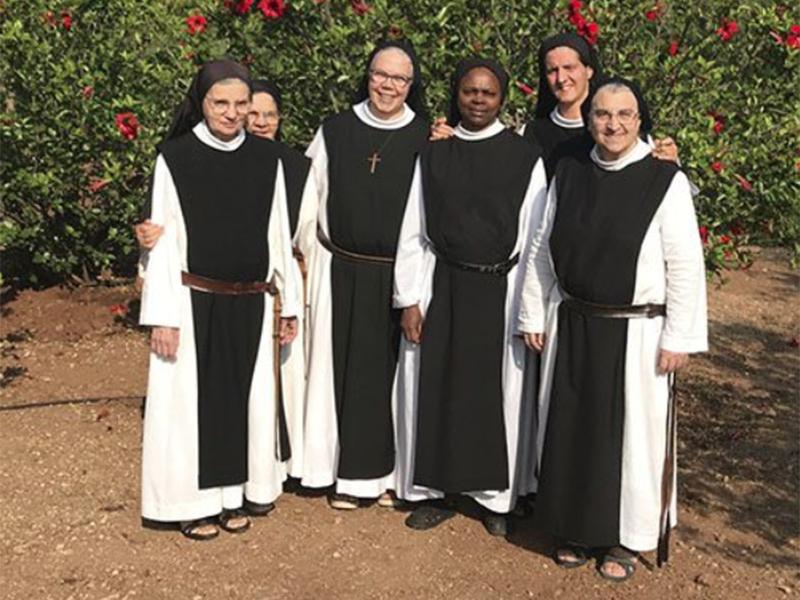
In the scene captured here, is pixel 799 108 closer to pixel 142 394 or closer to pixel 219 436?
pixel 219 436

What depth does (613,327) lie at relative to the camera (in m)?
4.38

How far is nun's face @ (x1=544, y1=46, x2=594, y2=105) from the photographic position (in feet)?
15.6

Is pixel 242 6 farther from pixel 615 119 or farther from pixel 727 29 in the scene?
pixel 615 119

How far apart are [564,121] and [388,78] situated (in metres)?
0.81

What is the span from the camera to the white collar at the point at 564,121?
486cm

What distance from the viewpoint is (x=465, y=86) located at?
4617mm

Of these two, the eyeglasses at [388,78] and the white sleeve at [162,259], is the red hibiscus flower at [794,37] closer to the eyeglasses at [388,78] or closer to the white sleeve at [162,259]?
the eyeglasses at [388,78]

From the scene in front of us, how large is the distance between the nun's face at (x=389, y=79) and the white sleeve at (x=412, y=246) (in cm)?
30

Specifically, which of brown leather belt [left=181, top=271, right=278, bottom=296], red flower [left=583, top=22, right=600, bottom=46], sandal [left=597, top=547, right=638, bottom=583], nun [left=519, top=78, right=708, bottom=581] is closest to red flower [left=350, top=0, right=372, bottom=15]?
red flower [left=583, top=22, right=600, bottom=46]

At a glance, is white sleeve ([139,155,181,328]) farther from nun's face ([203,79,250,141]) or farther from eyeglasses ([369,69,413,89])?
eyeglasses ([369,69,413,89])

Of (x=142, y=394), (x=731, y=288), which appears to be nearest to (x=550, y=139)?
(x=142, y=394)

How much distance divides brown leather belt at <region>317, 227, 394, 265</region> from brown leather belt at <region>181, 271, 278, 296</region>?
14.7 inches

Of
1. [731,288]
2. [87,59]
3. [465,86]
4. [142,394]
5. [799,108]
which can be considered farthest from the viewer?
[731,288]

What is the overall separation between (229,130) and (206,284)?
653 millimetres
